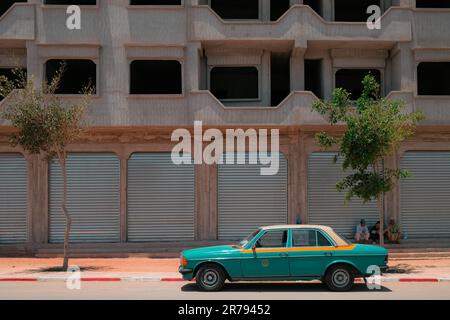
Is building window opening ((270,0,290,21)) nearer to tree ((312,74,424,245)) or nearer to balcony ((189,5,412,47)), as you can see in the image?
balcony ((189,5,412,47))

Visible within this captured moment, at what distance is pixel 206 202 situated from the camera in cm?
2228

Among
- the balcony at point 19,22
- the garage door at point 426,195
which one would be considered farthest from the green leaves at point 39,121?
the garage door at point 426,195

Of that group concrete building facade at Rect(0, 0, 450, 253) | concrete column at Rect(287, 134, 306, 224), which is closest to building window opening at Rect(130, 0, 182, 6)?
concrete building facade at Rect(0, 0, 450, 253)

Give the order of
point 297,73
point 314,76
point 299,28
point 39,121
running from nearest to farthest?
point 39,121 < point 299,28 < point 297,73 < point 314,76

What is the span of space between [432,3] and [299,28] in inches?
257

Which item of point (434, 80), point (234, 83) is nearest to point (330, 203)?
point (234, 83)

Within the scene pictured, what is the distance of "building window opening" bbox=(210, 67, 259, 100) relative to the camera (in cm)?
2364

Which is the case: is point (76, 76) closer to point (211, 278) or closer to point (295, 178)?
point (295, 178)

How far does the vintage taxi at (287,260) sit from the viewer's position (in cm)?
1280

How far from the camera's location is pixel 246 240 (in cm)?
1323

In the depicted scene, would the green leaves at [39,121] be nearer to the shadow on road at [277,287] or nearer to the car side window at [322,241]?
the shadow on road at [277,287]

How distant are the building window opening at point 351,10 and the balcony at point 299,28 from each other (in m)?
2.64

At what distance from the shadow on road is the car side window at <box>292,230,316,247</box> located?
1211mm

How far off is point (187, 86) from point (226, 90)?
98.2 inches
